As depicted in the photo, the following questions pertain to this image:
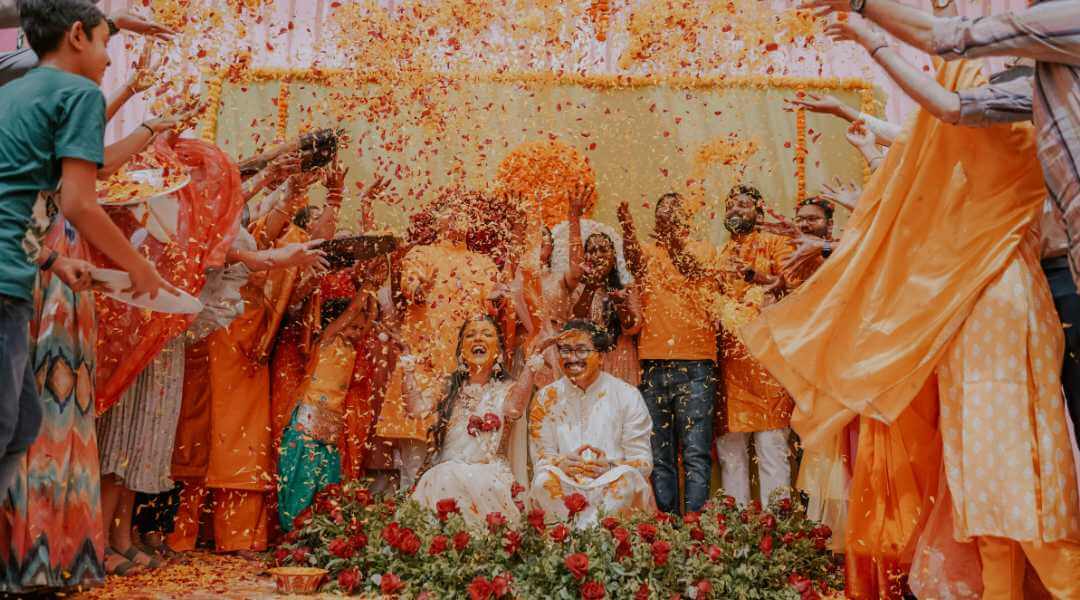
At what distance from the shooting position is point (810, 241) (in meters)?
5.24

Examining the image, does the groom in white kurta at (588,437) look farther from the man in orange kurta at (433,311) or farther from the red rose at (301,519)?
the red rose at (301,519)

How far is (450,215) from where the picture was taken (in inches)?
260

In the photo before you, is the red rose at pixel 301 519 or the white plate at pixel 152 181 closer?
the white plate at pixel 152 181

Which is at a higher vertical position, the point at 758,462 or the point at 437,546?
the point at 758,462

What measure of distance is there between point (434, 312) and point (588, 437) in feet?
5.25

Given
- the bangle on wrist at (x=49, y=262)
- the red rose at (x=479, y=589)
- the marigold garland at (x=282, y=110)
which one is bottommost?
the red rose at (x=479, y=589)

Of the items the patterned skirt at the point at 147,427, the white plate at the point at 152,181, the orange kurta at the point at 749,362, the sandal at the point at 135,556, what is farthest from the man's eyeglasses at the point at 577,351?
the sandal at the point at 135,556

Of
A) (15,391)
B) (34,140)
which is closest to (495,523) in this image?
(15,391)

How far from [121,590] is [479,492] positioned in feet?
6.08

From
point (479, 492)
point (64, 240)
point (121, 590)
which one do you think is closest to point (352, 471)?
point (479, 492)

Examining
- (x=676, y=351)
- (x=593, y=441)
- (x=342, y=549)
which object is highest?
(x=676, y=351)

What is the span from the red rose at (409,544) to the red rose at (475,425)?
1.03 metres

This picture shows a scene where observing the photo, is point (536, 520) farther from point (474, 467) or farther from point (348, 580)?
point (474, 467)

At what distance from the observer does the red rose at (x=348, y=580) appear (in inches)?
171
